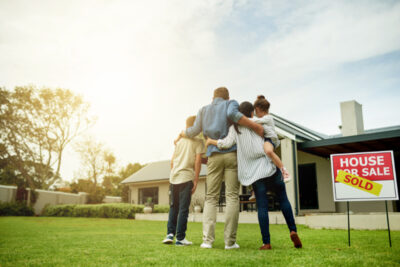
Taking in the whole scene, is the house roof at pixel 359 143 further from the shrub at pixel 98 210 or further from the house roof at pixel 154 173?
the house roof at pixel 154 173

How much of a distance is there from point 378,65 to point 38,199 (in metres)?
25.3

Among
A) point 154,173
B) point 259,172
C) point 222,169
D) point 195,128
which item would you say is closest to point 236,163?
point 222,169

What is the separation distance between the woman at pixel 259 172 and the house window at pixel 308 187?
1022cm

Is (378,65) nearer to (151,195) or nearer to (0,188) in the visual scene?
(151,195)

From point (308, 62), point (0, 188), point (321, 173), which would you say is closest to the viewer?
point (308, 62)

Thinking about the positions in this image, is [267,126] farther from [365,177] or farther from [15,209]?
[15,209]

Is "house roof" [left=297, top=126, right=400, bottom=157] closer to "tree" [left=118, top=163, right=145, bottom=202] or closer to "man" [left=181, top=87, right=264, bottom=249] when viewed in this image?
"man" [left=181, top=87, right=264, bottom=249]

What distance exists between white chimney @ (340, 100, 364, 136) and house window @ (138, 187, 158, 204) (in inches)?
565

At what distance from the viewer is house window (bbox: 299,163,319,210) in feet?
42.4

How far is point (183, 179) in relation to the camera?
4160 mm

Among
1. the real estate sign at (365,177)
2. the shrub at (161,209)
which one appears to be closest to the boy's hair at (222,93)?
the real estate sign at (365,177)

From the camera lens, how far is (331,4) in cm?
827

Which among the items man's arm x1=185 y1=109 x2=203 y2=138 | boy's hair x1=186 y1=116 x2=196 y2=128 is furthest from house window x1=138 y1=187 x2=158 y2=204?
man's arm x1=185 y1=109 x2=203 y2=138

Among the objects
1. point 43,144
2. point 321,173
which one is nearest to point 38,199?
point 43,144
